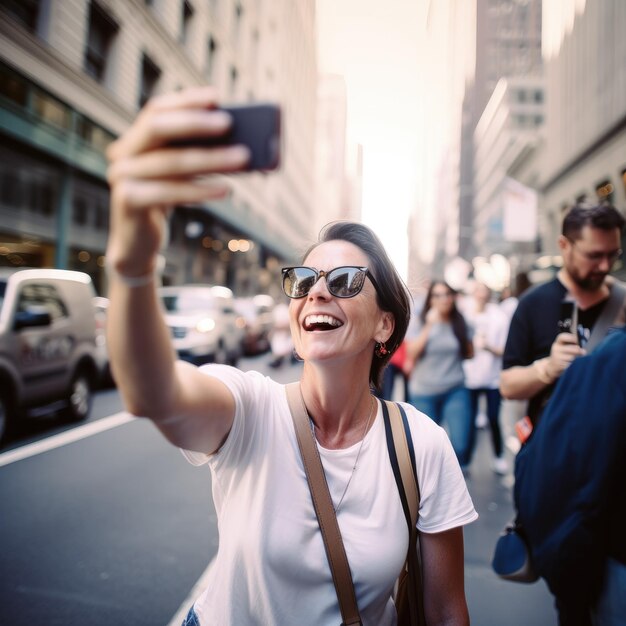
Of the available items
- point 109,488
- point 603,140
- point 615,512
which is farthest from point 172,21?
point 615,512

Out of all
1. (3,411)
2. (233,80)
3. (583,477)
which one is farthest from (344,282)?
(233,80)

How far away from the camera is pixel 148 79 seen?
23.0m

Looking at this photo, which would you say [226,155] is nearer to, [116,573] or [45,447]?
[116,573]

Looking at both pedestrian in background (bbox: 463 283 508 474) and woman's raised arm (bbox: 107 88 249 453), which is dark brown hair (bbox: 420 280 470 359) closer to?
pedestrian in background (bbox: 463 283 508 474)

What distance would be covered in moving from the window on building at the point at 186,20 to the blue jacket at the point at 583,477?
27725 mm

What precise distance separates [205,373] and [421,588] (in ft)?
3.23

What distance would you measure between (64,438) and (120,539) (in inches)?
143

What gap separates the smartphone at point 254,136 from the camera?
811 millimetres

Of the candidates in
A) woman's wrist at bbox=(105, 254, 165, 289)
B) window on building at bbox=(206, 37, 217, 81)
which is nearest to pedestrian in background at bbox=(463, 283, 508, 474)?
woman's wrist at bbox=(105, 254, 165, 289)

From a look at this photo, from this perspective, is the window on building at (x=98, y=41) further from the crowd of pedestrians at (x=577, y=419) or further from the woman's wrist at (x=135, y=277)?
the woman's wrist at (x=135, y=277)

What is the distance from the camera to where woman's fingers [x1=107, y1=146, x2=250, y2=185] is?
80 centimetres

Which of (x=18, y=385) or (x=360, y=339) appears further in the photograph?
(x=18, y=385)

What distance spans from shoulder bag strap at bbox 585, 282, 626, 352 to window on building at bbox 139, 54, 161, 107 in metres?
22.5

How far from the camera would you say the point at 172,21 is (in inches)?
925
